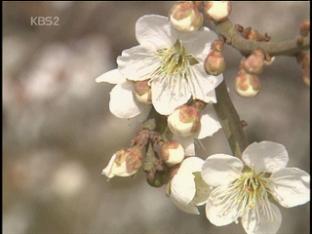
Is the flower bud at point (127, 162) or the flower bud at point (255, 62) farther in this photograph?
the flower bud at point (127, 162)

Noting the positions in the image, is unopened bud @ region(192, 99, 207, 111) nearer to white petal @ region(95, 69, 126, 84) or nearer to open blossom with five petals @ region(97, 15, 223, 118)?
open blossom with five petals @ region(97, 15, 223, 118)

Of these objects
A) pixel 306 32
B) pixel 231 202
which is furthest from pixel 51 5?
pixel 306 32

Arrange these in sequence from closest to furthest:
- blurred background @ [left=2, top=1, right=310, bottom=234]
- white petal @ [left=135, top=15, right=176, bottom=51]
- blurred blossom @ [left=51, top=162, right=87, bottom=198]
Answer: white petal @ [left=135, top=15, right=176, bottom=51], blurred background @ [left=2, top=1, right=310, bottom=234], blurred blossom @ [left=51, top=162, right=87, bottom=198]

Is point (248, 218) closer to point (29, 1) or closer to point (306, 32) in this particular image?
point (306, 32)

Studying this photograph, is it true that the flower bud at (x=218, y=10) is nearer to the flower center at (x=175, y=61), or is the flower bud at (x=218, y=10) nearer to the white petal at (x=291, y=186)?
the flower center at (x=175, y=61)

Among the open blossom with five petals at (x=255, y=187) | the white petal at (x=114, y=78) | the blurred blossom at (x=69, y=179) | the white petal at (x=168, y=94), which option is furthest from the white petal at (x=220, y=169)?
the blurred blossom at (x=69, y=179)

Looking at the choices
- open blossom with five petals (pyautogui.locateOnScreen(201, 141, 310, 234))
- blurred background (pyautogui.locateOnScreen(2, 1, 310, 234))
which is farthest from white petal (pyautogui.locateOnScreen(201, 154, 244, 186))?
blurred background (pyautogui.locateOnScreen(2, 1, 310, 234))
